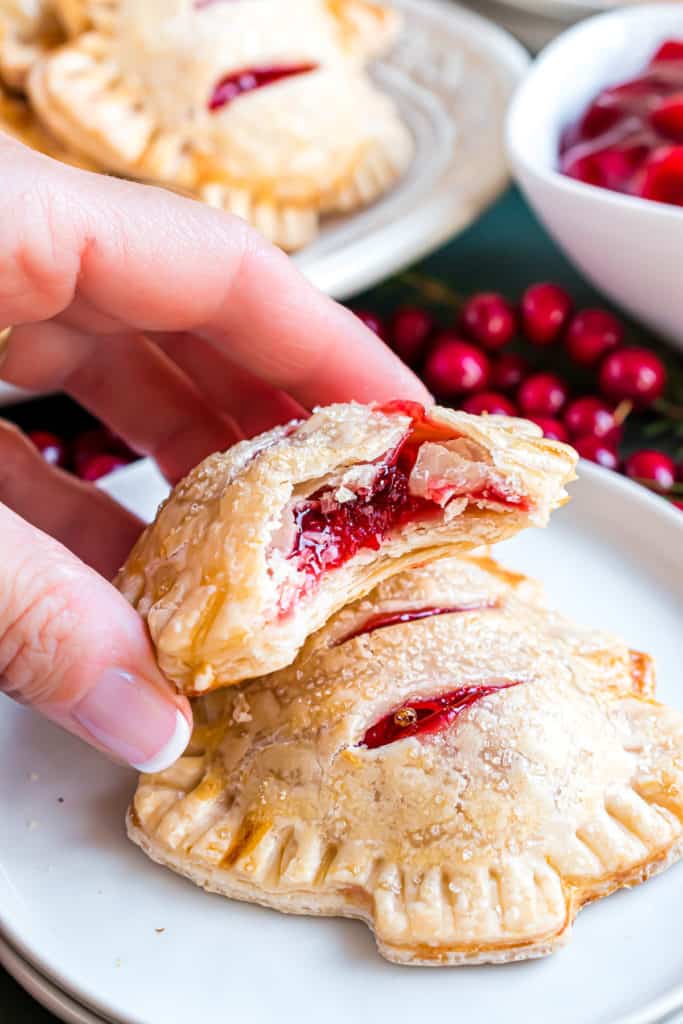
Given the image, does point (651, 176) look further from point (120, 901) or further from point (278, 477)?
point (120, 901)

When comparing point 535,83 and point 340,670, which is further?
point 535,83

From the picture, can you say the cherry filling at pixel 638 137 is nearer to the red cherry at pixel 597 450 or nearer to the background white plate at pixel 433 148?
the background white plate at pixel 433 148

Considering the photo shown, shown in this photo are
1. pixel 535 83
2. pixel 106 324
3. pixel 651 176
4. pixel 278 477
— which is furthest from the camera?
pixel 535 83

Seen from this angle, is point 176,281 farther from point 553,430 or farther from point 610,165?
point 610,165

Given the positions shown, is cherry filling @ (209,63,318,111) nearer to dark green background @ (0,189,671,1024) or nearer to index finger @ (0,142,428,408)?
dark green background @ (0,189,671,1024)

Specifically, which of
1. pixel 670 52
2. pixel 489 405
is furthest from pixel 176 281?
pixel 670 52

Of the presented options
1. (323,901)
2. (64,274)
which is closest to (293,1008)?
(323,901)

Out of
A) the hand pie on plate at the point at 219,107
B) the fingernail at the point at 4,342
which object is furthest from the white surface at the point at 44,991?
the hand pie on plate at the point at 219,107
